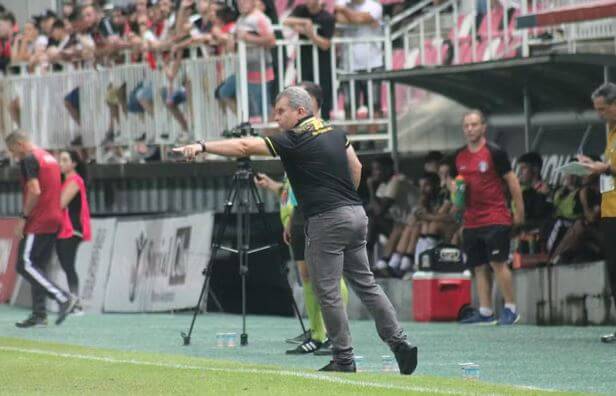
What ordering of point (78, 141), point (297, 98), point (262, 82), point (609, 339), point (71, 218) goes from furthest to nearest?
point (78, 141)
point (262, 82)
point (71, 218)
point (609, 339)
point (297, 98)

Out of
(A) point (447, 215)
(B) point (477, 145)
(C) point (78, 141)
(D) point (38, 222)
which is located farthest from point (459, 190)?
(C) point (78, 141)

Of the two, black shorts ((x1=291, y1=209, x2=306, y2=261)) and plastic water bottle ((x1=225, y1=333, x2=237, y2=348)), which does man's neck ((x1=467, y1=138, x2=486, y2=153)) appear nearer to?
black shorts ((x1=291, y1=209, x2=306, y2=261))

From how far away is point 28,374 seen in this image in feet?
42.5

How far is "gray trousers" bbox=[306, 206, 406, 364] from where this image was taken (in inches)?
484

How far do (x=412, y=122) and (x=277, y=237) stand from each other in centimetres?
361

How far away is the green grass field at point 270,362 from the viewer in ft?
37.1

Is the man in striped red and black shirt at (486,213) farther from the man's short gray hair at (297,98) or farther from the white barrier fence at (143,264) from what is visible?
the man's short gray hair at (297,98)

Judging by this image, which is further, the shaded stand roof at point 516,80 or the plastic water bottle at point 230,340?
the shaded stand roof at point 516,80

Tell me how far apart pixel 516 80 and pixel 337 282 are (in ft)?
28.9

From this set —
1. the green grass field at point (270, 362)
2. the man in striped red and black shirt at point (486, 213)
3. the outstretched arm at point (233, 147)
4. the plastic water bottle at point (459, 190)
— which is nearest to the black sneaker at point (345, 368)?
the green grass field at point (270, 362)

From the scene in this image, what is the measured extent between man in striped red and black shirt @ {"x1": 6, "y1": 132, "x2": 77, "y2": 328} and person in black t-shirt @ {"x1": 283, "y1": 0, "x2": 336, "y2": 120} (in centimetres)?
356

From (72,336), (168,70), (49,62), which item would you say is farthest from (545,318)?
(49,62)

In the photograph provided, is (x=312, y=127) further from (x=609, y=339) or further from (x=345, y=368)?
(x=609, y=339)

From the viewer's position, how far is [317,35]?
2202 centimetres
